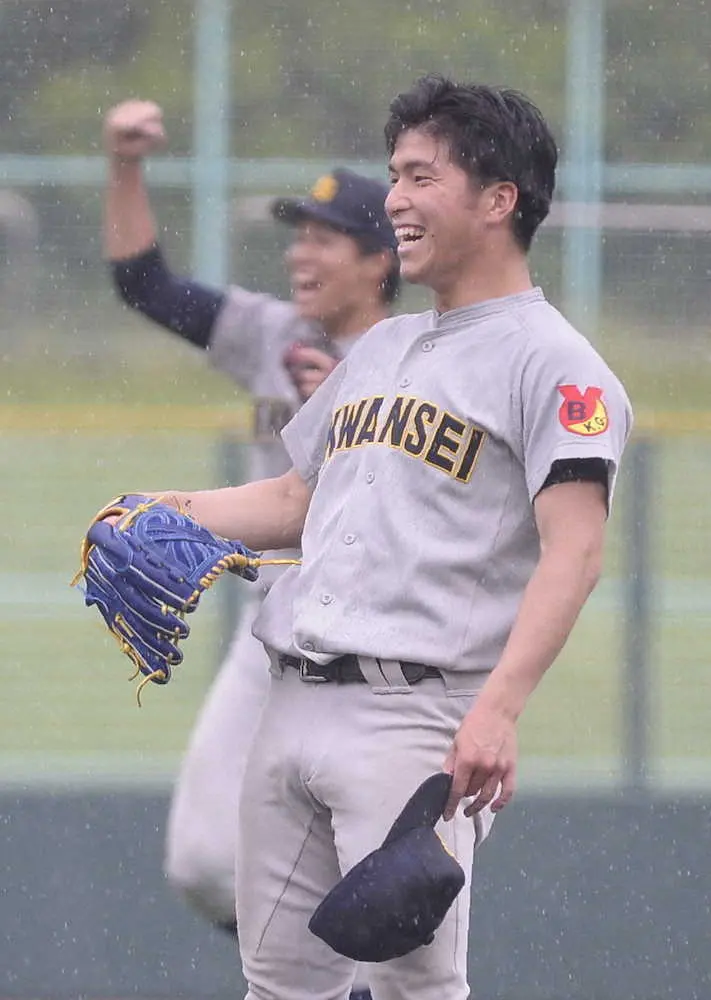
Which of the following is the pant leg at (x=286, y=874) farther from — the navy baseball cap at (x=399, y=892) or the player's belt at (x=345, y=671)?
the navy baseball cap at (x=399, y=892)

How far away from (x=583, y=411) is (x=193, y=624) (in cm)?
221

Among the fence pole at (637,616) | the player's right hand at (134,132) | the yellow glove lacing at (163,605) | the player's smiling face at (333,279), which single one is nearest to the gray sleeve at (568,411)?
the yellow glove lacing at (163,605)

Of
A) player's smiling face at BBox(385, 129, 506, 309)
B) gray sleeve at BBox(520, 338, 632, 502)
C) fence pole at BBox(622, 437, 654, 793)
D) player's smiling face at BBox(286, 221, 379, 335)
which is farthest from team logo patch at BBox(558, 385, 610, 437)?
fence pole at BBox(622, 437, 654, 793)

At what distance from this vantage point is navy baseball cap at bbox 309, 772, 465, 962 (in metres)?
2.45

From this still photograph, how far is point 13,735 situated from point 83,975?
53 centimetres

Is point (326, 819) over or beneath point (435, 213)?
beneath

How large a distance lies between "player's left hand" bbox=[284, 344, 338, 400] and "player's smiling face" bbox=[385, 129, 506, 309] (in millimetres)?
719

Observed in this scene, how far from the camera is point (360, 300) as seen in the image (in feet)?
11.7

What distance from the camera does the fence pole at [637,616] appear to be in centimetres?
420

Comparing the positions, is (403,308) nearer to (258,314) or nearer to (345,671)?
(258,314)

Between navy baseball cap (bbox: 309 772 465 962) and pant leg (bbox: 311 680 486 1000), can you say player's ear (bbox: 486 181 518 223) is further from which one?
navy baseball cap (bbox: 309 772 465 962)

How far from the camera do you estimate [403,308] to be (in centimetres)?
444

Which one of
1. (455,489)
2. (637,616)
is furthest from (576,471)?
(637,616)

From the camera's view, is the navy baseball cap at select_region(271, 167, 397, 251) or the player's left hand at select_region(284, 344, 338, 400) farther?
the navy baseball cap at select_region(271, 167, 397, 251)
